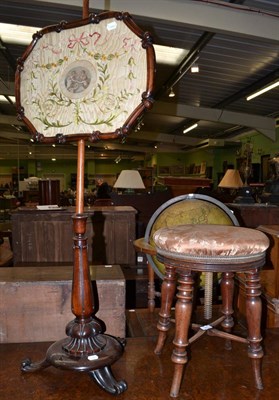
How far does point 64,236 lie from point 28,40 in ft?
11.0

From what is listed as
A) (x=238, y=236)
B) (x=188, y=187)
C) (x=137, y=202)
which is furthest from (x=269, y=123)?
(x=238, y=236)

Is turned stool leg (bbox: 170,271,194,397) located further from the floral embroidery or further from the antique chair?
the antique chair

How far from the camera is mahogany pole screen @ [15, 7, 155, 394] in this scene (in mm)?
1435

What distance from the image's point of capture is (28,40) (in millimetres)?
5500

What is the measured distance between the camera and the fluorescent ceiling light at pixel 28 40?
5064 millimetres

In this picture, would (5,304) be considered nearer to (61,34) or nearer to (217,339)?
(217,339)

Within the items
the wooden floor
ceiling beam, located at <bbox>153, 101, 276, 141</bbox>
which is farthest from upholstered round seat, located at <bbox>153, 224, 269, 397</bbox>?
ceiling beam, located at <bbox>153, 101, 276, 141</bbox>

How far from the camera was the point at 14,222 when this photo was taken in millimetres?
4203

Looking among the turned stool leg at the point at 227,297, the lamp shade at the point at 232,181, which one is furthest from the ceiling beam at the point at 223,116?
the turned stool leg at the point at 227,297

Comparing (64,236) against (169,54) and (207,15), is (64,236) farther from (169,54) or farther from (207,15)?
(169,54)

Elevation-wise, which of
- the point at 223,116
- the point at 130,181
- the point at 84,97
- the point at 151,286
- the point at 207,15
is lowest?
the point at 151,286

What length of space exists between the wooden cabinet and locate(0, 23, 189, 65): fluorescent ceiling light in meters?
2.74

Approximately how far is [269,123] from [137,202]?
203 inches

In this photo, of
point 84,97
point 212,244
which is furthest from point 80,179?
point 212,244
